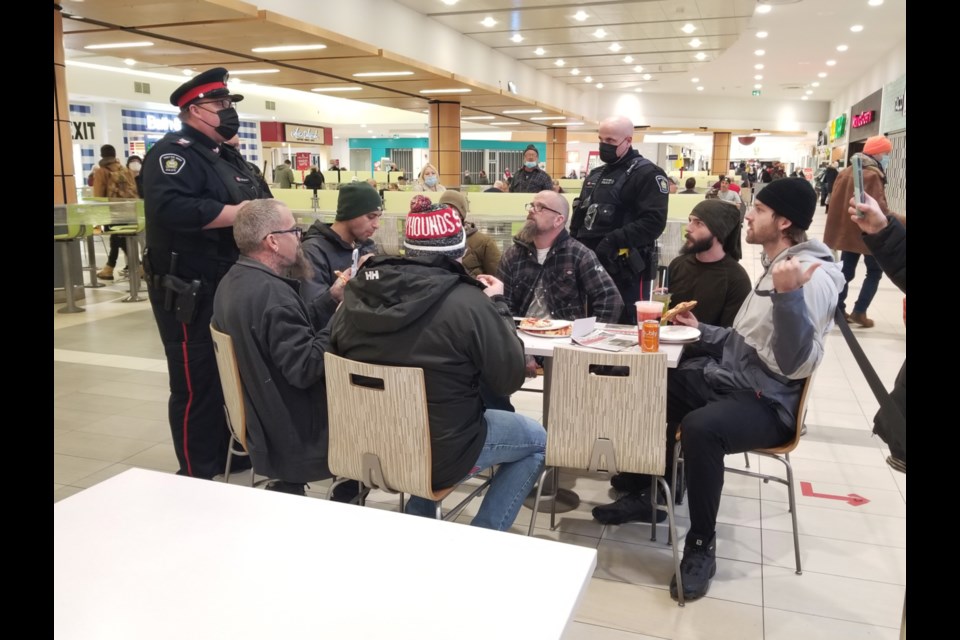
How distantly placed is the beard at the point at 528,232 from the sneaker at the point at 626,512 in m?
1.35

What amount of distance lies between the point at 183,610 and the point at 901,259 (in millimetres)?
1615

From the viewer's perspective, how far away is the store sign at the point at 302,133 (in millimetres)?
24047

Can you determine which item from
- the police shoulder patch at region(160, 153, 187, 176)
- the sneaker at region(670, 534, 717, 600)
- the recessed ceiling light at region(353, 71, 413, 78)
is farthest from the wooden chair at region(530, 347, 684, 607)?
the recessed ceiling light at region(353, 71, 413, 78)

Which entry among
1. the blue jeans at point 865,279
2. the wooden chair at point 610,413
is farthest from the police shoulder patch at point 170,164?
the blue jeans at point 865,279

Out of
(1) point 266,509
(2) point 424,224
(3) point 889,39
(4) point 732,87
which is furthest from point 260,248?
(4) point 732,87

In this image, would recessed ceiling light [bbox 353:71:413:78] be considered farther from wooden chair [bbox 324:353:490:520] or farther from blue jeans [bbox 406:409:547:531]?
wooden chair [bbox 324:353:490:520]

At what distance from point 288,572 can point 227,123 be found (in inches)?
106

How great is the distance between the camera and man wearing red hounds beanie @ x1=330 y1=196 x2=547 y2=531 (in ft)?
7.22

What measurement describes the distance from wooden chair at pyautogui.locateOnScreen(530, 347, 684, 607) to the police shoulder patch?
188 cm

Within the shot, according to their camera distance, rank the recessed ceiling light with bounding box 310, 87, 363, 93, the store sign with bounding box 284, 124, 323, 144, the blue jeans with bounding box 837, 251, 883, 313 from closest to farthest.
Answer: the blue jeans with bounding box 837, 251, 883, 313
the recessed ceiling light with bounding box 310, 87, 363, 93
the store sign with bounding box 284, 124, 323, 144

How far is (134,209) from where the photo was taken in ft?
27.5
